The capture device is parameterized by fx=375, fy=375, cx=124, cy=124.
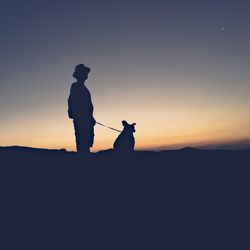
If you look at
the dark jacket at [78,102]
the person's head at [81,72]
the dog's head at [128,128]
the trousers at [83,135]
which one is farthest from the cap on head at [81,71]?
the dog's head at [128,128]

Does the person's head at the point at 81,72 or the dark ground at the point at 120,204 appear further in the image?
the person's head at the point at 81,72

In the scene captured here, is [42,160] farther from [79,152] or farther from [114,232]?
[114,232]

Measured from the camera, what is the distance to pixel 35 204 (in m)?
8.72

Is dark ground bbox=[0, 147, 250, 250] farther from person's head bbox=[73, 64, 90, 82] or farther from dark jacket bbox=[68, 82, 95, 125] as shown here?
person's head bbox=[73, 64, 90, 82]

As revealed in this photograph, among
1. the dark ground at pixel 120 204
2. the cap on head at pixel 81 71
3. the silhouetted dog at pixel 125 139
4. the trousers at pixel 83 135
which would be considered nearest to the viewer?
the dark ground at pixel 120 204

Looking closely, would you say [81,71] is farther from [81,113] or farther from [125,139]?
[125,139]

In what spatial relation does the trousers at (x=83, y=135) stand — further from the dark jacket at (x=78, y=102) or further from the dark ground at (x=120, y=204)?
the dark ground at (x=120, y=204)

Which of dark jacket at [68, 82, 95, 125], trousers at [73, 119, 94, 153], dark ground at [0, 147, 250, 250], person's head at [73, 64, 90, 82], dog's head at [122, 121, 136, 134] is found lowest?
Result: dark ground at [0, 147, 250, 250]

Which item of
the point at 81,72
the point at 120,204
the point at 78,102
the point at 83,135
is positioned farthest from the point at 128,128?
the point at 120,204

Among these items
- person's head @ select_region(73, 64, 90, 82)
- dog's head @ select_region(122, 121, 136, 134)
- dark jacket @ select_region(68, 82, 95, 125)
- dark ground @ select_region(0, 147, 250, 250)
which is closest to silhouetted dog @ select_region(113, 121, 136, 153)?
dog's head @ select_region(122, 121, 136, 134)

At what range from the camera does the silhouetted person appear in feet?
40.0

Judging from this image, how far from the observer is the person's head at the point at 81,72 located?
11867 millimetres

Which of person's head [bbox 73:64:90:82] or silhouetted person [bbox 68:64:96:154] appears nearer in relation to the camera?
person's head [bbox 73:64:90:82]

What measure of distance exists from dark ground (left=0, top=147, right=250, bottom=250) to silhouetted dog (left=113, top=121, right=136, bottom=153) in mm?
2512
